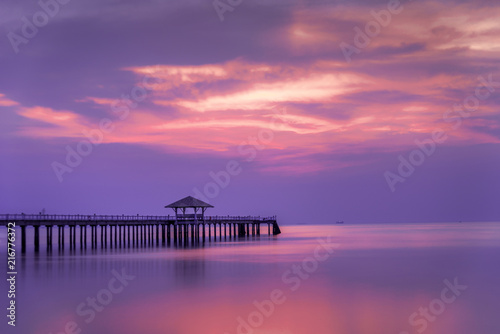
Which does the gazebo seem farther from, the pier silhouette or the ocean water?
the ocean water

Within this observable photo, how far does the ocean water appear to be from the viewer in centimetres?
1934

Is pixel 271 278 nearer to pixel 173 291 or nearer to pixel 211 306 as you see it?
pixel 173 291

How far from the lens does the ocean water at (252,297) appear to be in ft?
63.5

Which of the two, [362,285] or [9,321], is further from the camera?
[362,285]

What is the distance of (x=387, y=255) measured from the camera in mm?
48375

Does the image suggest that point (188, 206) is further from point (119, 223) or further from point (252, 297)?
point (252, 297)

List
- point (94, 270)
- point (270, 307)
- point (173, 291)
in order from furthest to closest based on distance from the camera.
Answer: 1. point (94, 270)
2. point (173, 291)
3. point (270, 307)

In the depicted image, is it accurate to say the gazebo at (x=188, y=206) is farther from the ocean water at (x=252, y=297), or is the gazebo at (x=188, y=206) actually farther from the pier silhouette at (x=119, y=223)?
the ocean water at (x=252, y=297)

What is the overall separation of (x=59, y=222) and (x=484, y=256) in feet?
122

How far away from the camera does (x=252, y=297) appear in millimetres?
25109

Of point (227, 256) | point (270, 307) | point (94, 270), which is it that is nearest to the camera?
point (270, 307)

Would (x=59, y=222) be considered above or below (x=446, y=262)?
above

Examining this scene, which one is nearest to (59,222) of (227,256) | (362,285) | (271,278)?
(227,256)

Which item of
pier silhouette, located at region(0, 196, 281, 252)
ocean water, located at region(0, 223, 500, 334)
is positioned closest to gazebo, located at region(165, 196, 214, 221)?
pier silhouette, located at region(0, 196, 281, 252)
